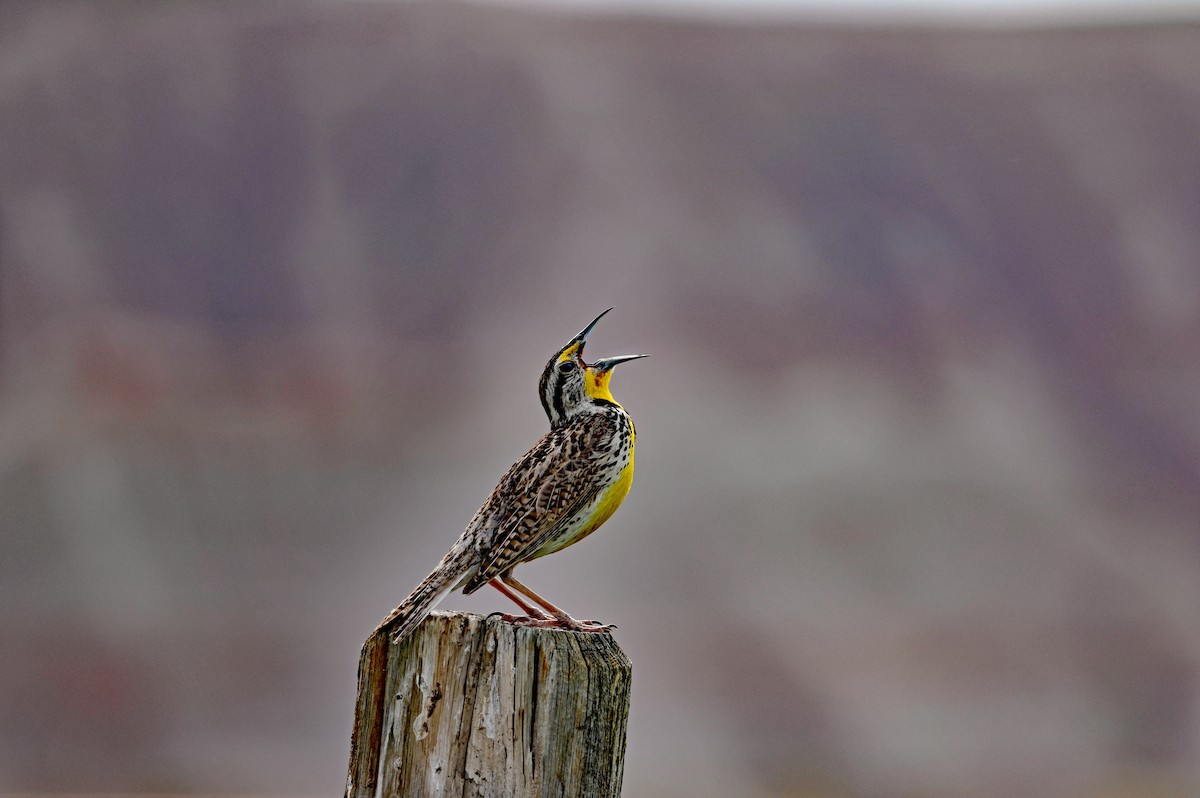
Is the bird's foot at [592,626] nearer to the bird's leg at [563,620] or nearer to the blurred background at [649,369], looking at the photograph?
the bird's leg at [563,620]

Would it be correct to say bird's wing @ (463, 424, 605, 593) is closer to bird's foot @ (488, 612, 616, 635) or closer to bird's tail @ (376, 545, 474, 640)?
bird's tail @ (376, 545, 474, 640)

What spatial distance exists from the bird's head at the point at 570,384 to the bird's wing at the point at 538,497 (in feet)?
0.71

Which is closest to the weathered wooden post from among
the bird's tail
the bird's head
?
the bird's tail

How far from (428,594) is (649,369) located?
29.7 meters

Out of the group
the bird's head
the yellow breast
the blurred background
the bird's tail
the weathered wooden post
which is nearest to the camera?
the weathered wooden post

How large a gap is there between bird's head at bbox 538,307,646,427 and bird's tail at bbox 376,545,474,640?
833 mm

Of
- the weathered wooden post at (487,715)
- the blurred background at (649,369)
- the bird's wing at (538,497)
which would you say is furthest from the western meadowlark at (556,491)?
the blurred background at (649,369)

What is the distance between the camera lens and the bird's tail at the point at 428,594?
2.97 metres

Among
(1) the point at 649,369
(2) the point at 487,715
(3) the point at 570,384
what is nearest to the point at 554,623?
(2) the point at 487,715

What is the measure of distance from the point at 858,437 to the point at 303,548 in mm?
12573

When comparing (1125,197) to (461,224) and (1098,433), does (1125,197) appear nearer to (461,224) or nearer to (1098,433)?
(1098,433)

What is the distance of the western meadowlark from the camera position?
382 centimetres

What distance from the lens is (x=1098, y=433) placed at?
33.4m

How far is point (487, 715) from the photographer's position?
279 cm
